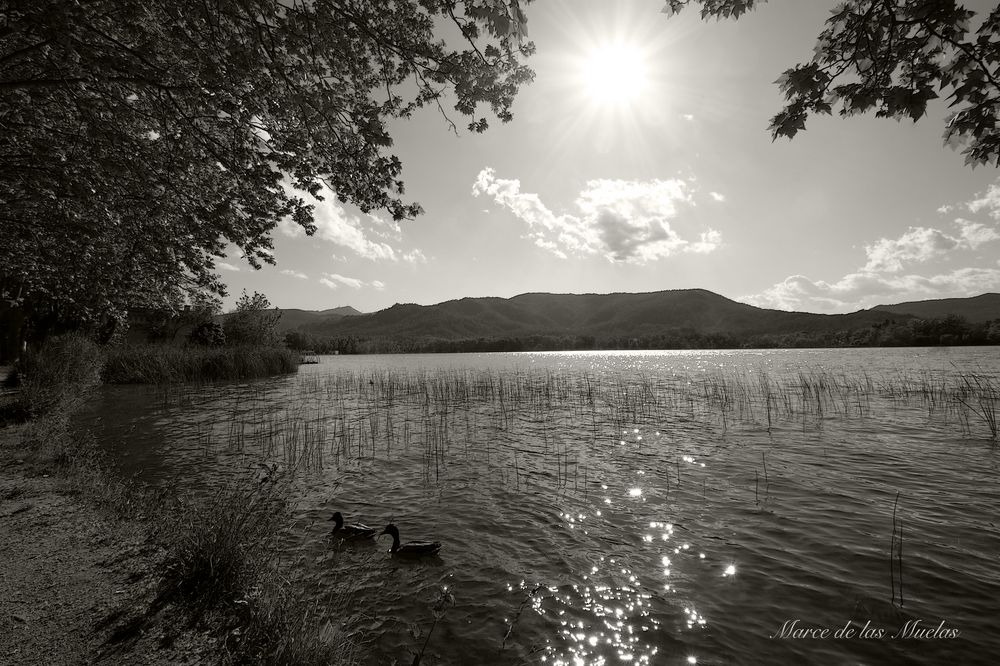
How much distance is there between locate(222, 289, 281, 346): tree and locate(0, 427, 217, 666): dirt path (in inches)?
1946

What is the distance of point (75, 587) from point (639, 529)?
27.1 feet

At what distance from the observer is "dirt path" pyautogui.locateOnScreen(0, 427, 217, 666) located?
12.3 ft

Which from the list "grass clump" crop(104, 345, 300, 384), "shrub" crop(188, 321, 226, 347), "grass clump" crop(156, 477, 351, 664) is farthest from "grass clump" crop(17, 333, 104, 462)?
"shrub" crop(188, 321, 226, 347)

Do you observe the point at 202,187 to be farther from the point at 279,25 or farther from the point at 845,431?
the point at 845,431

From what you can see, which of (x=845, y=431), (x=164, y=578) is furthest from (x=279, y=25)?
(x=845, y=431)

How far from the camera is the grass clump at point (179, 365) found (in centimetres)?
3406

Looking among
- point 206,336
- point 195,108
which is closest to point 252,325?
point 206,336

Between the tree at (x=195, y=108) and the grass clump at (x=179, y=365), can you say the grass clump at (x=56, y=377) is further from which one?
the grass clump at (x=179, y=365)

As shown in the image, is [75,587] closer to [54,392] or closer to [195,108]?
[195,108]

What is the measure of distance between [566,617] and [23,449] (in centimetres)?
1452

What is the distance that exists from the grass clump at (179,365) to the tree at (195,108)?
28.4 metres

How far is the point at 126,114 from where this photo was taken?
7.45 metres

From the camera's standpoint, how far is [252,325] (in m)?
53.3

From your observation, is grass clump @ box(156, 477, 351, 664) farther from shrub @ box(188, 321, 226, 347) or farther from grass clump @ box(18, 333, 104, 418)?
shrub @ box(188, 321, 226, 347)
